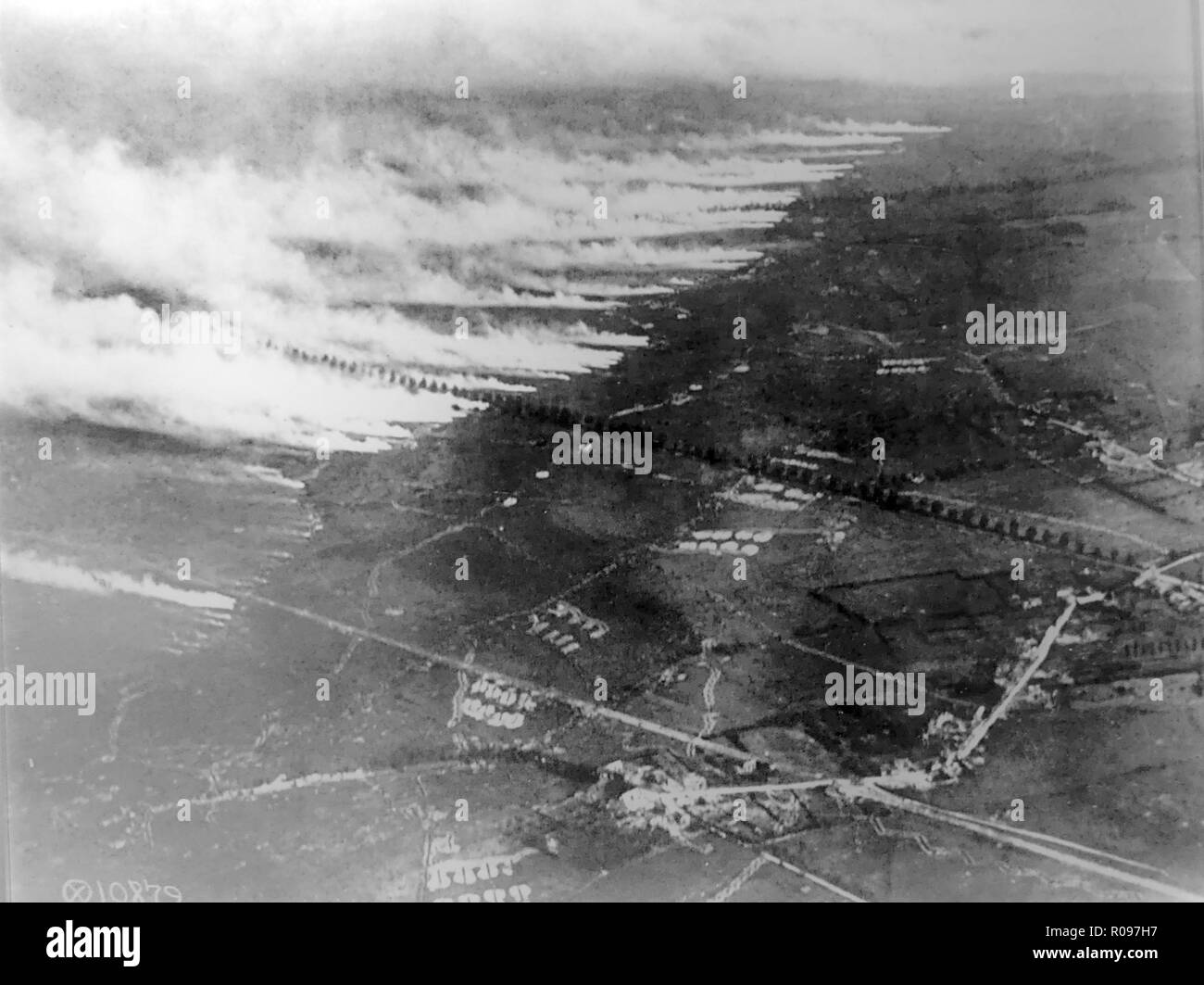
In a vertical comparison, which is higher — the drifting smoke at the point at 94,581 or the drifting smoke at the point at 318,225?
the drifting smoke at the point at 318,225

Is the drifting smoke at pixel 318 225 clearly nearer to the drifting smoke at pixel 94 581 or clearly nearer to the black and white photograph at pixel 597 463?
the black and white photograph at pixel 597 463

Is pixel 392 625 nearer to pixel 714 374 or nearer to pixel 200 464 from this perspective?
pixel 200 464

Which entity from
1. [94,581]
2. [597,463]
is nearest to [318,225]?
[597,463]

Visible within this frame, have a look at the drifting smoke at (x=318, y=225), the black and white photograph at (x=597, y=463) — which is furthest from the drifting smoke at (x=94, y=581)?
the drifting smoke at (x=318, y=225)

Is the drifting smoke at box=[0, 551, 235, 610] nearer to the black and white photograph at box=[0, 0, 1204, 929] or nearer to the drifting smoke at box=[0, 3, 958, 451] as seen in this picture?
the black and white photograph at box=[0, 0, 1204, 929]

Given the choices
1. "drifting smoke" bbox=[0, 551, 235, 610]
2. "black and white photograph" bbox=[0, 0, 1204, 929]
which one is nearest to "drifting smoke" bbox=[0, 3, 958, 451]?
"black and white photograph" bbox=[0, 0, 1204, 929]

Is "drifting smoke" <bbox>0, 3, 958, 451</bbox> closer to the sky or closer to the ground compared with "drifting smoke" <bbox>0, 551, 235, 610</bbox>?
closer to the sky

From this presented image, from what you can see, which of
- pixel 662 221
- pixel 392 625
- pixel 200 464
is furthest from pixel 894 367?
pixel 200 464
